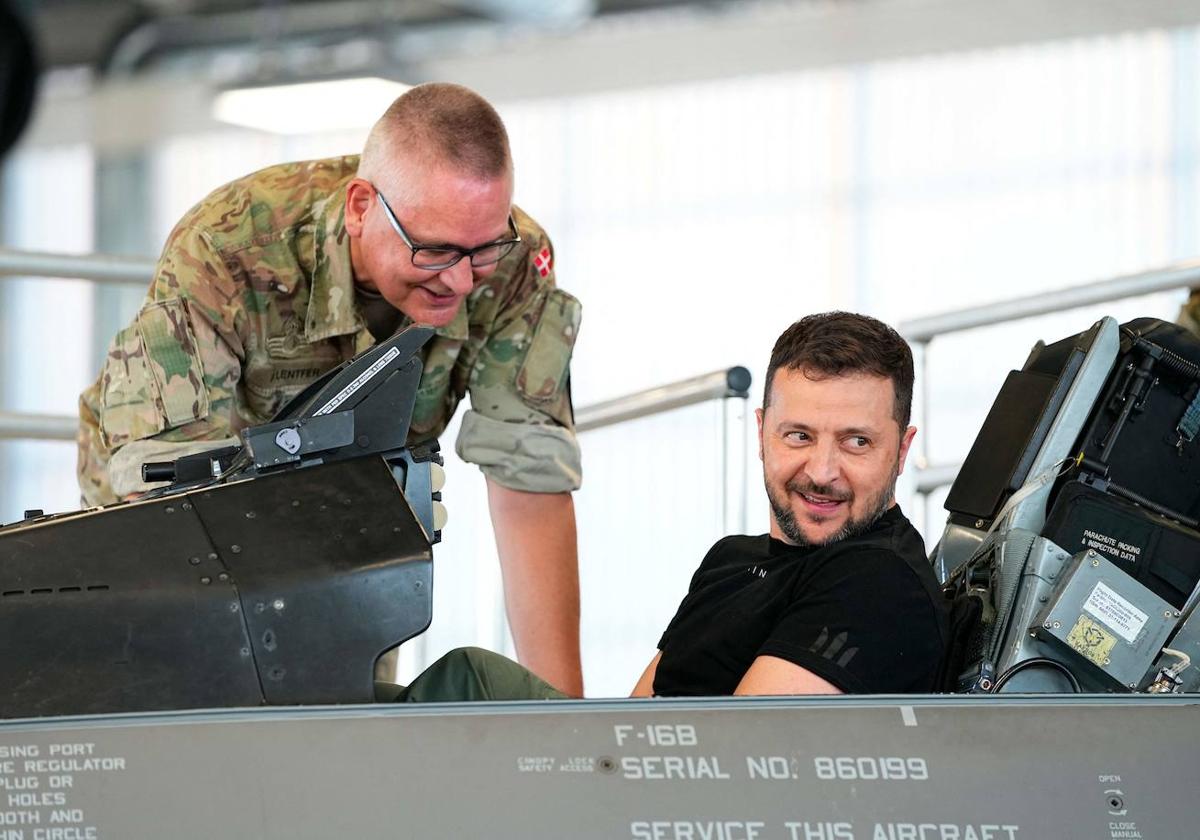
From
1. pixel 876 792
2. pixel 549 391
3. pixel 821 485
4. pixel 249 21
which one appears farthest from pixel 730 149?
pixel 876 792

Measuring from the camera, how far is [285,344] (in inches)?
94.0

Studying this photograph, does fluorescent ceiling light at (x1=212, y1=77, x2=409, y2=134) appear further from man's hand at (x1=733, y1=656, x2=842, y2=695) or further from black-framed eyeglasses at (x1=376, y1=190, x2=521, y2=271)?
man's hand at (x1=733, y1=656, x2=842, y2=695)

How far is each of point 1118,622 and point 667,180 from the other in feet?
18.0

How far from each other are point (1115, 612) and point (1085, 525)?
0.13 meters

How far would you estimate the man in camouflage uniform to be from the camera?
2123 millimetres

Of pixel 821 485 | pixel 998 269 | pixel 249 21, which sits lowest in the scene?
pixel 998 269

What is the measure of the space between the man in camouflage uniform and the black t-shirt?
63 centimetres

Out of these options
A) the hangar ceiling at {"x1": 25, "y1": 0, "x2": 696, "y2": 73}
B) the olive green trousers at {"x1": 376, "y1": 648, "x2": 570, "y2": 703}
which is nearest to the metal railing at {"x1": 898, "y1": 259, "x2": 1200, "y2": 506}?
the olive green trousers at {"x1": 376, "y1": 648, "x2": 570, "y2": 703}

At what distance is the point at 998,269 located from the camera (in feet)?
20.9

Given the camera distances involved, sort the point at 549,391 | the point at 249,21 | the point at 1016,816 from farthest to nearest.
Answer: the point at 249,21 < the point at 549,391 < the point at 1016,816

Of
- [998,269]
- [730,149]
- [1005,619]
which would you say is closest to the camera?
[1005,619]

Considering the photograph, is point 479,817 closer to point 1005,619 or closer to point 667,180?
point 1005,619

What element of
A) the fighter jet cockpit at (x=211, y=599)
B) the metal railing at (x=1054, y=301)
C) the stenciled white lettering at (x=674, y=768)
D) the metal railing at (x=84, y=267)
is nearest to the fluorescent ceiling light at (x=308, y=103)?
the metal railing at (x=84, y=267)

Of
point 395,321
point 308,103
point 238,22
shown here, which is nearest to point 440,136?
point 395,321
